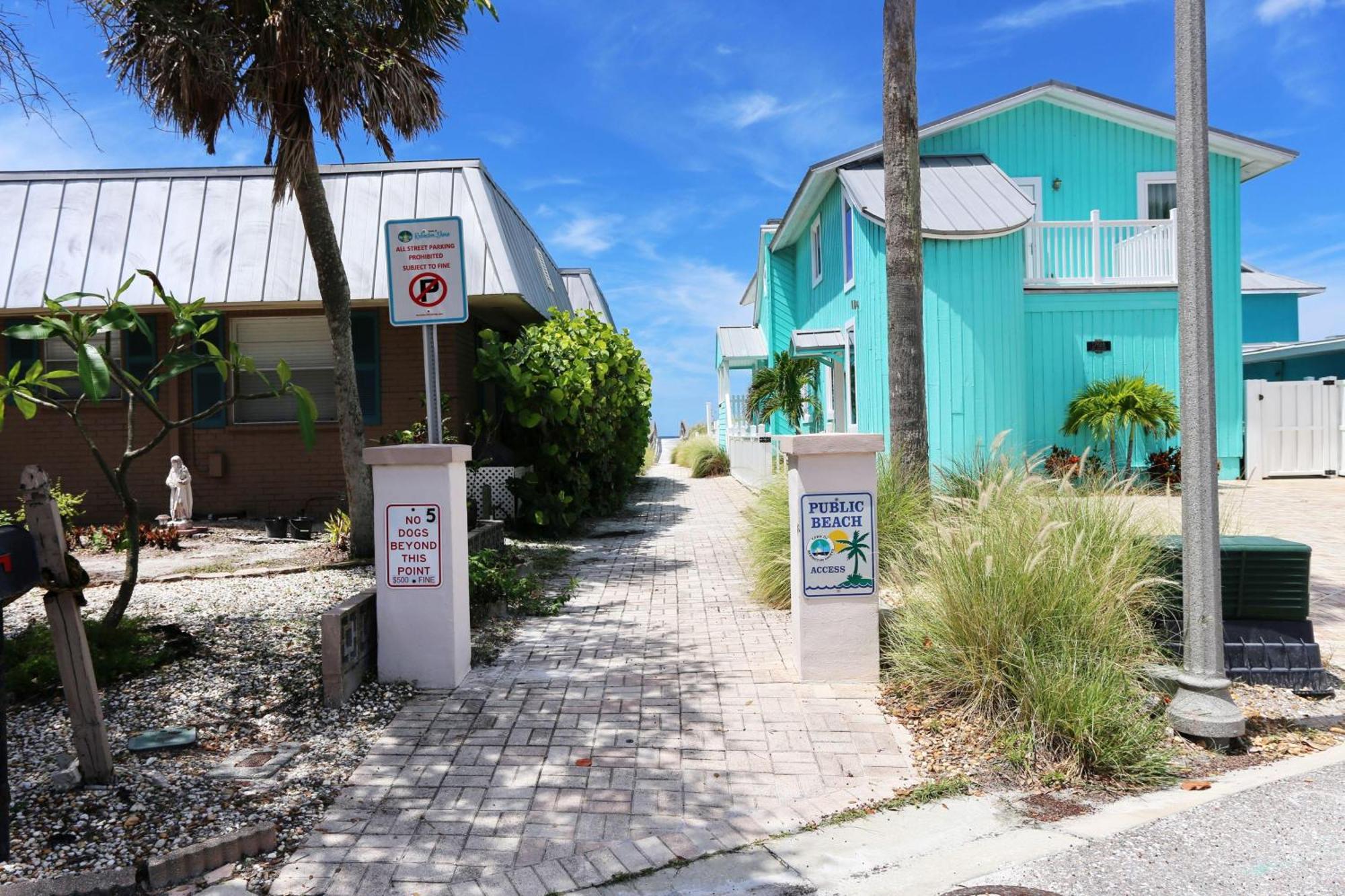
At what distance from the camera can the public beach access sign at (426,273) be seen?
5.85 meters

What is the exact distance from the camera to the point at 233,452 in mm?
12492

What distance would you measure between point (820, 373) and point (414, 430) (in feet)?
36.9

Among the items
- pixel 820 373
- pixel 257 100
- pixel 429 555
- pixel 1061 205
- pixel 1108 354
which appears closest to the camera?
pixel 429 555

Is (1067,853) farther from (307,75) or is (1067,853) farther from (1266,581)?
(307,75)

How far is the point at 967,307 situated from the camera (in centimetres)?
1475

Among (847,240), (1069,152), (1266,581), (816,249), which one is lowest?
(1266,581)

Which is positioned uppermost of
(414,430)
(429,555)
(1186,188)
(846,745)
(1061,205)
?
(1061,205)

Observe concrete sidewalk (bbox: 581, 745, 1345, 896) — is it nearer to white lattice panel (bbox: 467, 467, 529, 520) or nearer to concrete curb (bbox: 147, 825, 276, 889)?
concrete curb (bbox: 147, 825, 276, 889)

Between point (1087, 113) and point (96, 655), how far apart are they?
18.9 meters

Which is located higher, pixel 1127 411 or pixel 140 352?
pixel 140 352

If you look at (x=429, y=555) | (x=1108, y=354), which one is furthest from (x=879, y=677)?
(x=1108, y=354)

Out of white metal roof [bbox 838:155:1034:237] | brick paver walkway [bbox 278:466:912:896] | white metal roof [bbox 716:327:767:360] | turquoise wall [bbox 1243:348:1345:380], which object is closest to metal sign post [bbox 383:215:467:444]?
brick paver walkway [bbox 278:466:912:896]

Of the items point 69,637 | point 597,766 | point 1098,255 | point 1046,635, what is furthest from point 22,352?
point 1098,255

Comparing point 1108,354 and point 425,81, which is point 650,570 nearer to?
point 425,81
